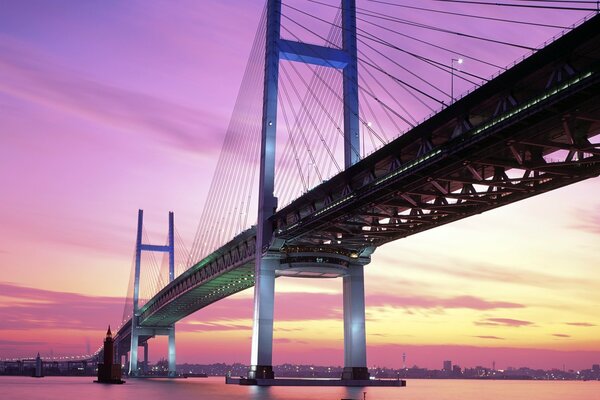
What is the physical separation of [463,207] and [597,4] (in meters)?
20.9

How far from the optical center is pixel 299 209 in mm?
57938

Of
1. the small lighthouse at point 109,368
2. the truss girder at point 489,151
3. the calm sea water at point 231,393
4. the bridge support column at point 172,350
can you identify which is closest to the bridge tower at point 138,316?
the bridge support column at point 172,350

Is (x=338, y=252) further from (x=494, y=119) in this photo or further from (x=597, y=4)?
(x=597, y=4)

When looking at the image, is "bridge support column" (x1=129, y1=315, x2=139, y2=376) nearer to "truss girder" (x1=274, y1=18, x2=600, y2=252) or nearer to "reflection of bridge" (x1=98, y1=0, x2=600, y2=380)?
"reflection of bridge" (x1=98, y1=0, x2=600, y2=380)

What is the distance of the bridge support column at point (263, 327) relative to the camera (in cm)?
6178

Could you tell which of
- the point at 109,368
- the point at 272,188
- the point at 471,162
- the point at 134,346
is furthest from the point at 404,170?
the point at 134,346

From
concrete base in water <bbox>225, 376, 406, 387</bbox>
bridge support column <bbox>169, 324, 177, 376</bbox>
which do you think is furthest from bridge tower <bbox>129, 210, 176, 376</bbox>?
concrete base in water <bbox>225, 376, 406, 387</bbox>

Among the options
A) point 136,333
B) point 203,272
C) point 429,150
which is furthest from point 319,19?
point 136,333

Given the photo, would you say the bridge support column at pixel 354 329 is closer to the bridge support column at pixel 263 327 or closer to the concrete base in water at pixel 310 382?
the concrete base in water at pixel 310 382

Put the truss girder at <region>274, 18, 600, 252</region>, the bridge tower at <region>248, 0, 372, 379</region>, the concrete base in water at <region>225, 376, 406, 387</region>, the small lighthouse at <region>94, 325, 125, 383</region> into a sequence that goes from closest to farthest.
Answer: the truss girder at <region>274, 18, 600, 252</region> < the concrete base in water at <region>225, 376, 406, 387</region> < the bridge tower at <region>248, 0, 372, 379</region> < the small lighthouse at <region>94, 325, 125, 383</region>

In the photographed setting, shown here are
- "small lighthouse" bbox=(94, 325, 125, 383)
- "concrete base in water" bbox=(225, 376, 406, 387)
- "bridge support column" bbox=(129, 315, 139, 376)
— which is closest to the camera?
"concrete base in water" bbox=(225, 376, 406, 387)

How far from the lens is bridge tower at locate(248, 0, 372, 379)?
61.9m

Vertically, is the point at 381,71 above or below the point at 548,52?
above

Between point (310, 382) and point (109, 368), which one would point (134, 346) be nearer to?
point (109, 368)
